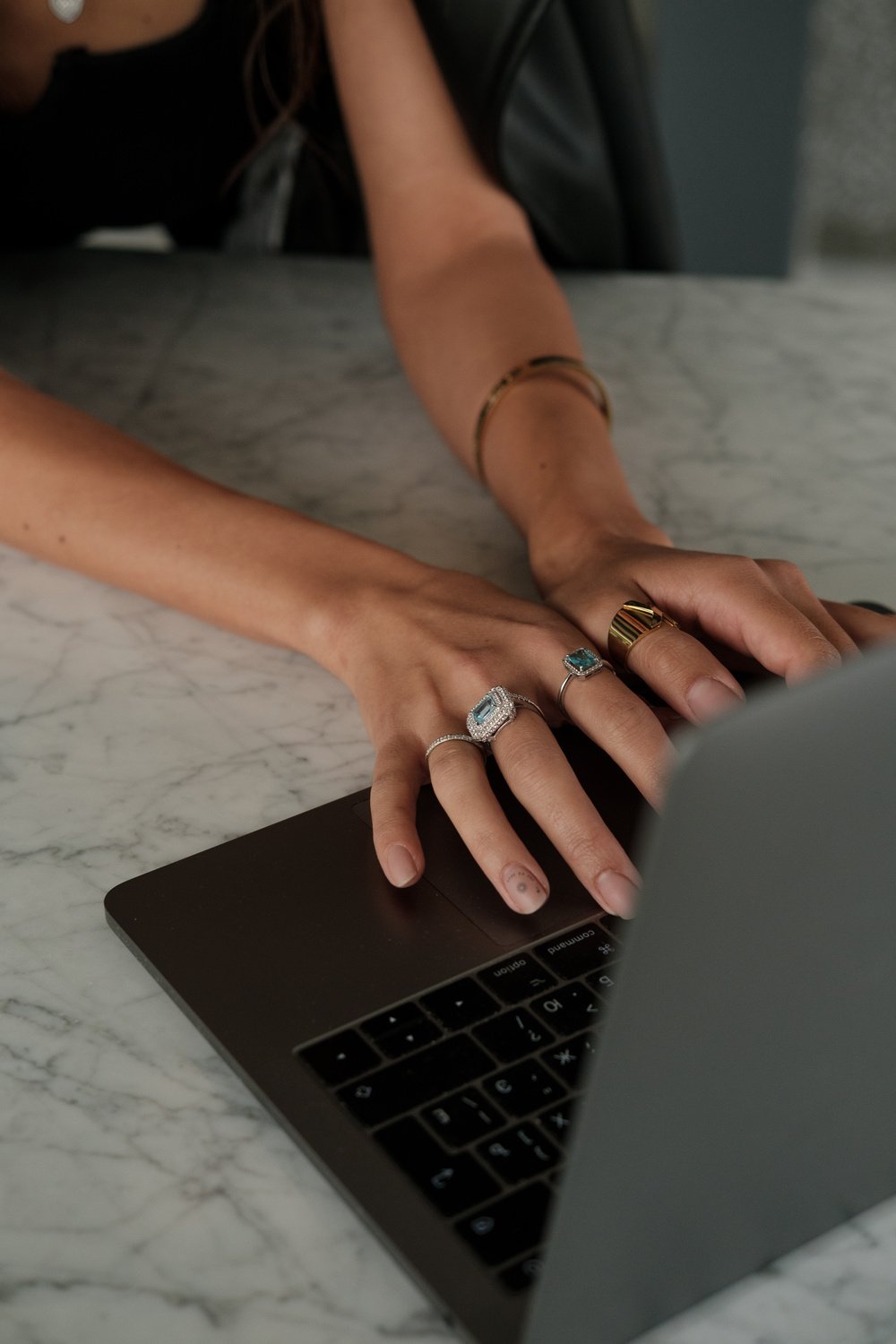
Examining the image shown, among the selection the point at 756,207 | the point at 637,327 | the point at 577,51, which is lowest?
the point at 756,207

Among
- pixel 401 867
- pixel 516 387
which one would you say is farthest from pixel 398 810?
pixel 516 387

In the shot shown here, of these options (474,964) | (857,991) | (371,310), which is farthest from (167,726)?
(371,310)

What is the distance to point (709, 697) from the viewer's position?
63cm

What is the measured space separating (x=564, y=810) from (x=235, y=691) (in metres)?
0.22

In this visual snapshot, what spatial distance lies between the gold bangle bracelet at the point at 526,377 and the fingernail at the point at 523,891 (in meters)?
0.41

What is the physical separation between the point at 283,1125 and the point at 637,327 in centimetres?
79

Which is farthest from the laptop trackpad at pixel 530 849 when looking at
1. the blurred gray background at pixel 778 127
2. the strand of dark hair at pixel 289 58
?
the blurred gray background at pixel 778 127

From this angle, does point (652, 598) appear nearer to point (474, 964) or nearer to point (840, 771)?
point (474, 964)

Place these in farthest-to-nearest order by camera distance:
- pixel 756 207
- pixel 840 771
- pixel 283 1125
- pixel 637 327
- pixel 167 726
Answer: pixel 756 207, pixel 637 327, pixel 167 726, pixel 283 1125, pixel 840 771

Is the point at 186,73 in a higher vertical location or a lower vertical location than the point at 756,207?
higher

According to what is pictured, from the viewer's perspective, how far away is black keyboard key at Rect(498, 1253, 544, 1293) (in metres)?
0.40

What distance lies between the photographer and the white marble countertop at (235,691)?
16.9 inches

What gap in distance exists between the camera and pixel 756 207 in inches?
98.7

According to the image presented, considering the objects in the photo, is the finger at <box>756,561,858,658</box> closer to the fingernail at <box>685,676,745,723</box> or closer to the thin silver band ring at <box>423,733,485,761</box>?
the fingernail at <box>685,676,745,723</box>
